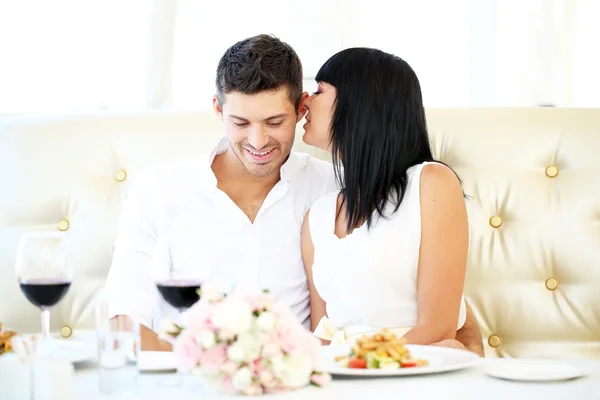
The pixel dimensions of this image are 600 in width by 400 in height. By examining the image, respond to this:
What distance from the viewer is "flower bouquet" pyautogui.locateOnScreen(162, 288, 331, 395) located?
98 centimetres

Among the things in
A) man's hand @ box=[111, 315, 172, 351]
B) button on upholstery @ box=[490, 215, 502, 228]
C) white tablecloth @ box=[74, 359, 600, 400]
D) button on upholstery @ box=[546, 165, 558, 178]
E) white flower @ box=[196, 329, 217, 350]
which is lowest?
man's hand @ box=[111, 315, 172, 351]

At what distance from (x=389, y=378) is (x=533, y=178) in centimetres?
105

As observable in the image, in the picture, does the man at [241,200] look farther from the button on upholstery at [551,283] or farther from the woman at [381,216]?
the button on upholstery at [551,283]

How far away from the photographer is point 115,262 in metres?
1.92

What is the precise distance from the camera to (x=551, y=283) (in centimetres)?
200

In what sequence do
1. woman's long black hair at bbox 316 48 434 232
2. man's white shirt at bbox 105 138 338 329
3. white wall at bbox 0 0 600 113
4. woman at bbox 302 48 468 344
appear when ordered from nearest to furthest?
woman at bbox 302 48 468 344 < woman's long black hair at bbox 316 48 434 232 < man's white shirt at bbox 105 138 338 329 < white wall at bbox 0 0 600 113

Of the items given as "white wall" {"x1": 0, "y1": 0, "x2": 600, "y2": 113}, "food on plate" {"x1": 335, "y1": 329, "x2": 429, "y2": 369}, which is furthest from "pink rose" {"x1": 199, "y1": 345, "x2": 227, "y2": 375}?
"white wall" {"x1": 0, "y1": 0, "x2": 600, "y2": 113}

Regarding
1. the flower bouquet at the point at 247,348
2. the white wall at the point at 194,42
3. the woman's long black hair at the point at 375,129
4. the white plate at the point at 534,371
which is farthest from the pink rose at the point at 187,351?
the white wall at the point at 194,42

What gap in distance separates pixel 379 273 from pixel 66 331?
0.76 metres

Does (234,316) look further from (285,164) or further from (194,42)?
A: (194,42)

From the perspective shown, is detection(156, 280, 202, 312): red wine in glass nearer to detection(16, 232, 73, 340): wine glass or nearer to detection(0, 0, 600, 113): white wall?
detection(16, 232, 73, 340): wine glass

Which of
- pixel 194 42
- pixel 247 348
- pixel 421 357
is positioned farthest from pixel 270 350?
pixel 194 42

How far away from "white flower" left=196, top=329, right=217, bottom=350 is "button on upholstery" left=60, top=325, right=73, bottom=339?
3.73 ft

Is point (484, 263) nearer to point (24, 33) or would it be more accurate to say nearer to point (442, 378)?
point (442, 378)
